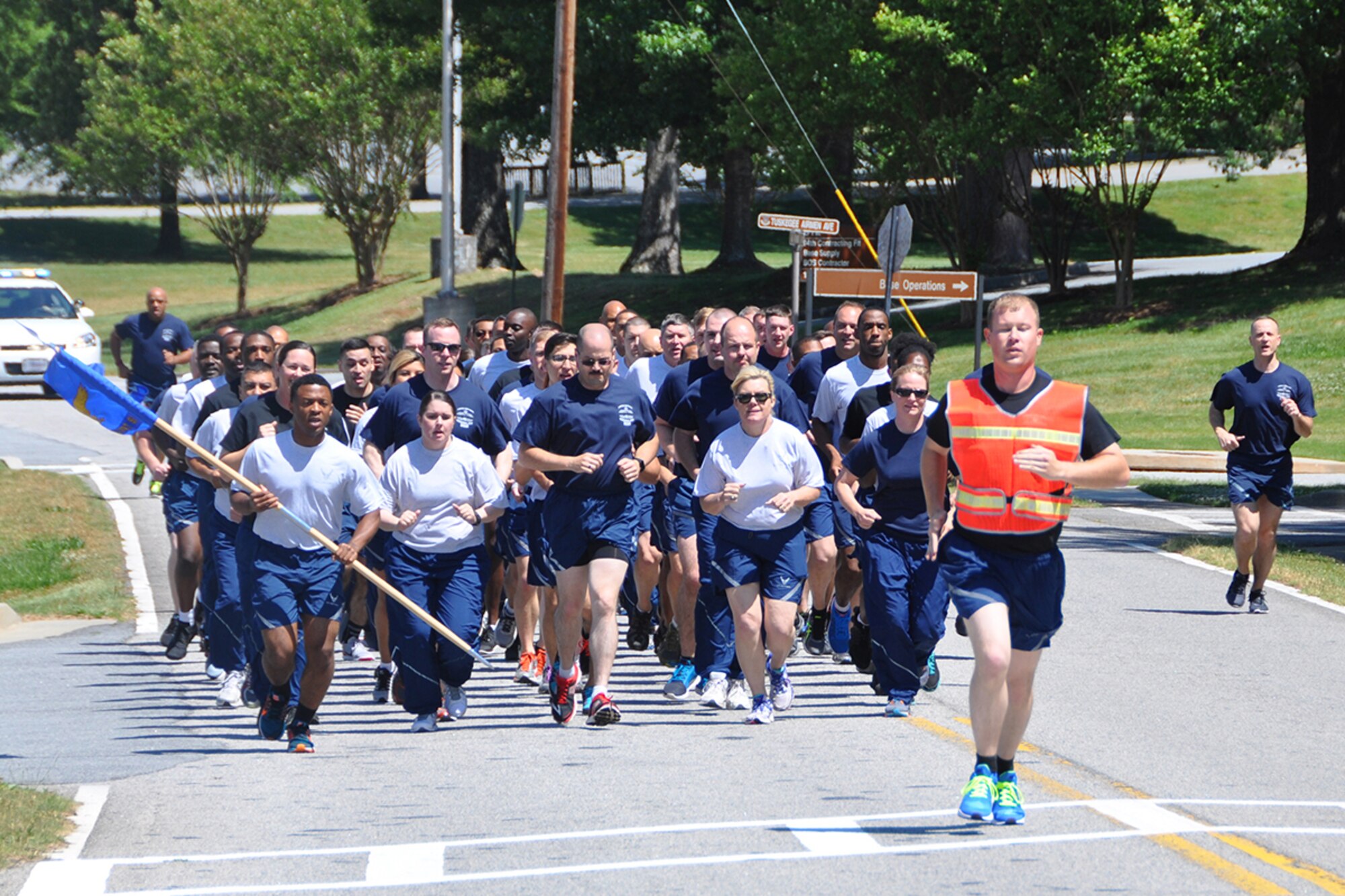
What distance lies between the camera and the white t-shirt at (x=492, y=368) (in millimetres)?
13320

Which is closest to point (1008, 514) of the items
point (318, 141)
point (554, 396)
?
point (554, 396)

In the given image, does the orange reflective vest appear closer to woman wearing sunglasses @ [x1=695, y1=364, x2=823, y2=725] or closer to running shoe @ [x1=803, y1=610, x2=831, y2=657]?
woman wearing sunglasses @ [x1=695, y1=364, x2=823, y2=725]

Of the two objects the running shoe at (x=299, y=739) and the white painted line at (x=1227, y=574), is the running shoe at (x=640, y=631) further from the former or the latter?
the white painted line at (x=1227, y=574)

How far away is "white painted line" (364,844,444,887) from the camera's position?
656 centimetres

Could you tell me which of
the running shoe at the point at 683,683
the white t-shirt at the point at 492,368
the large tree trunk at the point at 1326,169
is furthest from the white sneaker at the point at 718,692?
the large tree trunk at the point at 1326,169

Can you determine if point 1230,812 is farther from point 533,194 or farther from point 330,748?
point 533,194

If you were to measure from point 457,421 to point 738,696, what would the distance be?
207 centimetres

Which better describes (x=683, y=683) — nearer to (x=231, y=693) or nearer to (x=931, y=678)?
(x=931, y=678)

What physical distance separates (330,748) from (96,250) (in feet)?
198

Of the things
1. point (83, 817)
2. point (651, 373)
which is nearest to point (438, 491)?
point (83, 817)

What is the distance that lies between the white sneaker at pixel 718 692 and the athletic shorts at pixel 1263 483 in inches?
189

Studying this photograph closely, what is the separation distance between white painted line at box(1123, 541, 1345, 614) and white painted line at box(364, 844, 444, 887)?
8231mm

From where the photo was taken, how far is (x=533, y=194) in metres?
65.8

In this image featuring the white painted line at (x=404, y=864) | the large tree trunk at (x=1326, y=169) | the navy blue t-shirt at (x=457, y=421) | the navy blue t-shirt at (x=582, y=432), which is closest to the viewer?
the white painted line at (x=404, y=864)
